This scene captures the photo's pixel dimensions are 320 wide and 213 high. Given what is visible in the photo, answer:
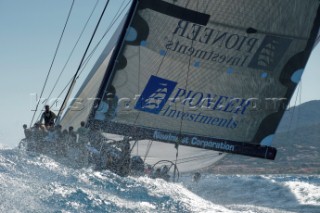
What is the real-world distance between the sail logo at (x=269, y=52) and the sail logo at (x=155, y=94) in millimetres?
1779

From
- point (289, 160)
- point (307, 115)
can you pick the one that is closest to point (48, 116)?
point (289, 160)

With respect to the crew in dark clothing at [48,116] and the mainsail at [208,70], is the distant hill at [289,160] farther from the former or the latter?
the mainsail at [208,70]

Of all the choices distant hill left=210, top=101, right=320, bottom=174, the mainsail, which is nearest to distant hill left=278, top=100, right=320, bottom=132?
distant hill left=210, top=101, right=320, bottom=174

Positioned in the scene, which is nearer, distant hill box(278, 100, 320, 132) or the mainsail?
the mainsail

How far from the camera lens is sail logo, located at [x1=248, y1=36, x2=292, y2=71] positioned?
10.7 meters

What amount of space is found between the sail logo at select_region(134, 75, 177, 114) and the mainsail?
0.02 metres

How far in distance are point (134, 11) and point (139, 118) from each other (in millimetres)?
2009

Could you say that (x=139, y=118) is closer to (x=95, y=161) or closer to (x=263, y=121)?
(x=95, y=161)

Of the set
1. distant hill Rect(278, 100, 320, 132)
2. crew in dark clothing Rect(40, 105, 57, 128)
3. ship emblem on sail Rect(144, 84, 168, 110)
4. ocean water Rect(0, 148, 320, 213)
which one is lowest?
ocean water Rect(0, 148, 320, 213)

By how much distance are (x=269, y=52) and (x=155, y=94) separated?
8.09ft

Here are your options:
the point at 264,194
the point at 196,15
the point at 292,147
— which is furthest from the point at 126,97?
the point at 292,147

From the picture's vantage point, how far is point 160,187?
364 inches

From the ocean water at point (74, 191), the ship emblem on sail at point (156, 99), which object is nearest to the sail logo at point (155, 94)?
the ship emblem on sail at point (156, 99)

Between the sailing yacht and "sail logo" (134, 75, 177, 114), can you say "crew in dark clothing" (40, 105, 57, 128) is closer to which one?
the sailing yacht
